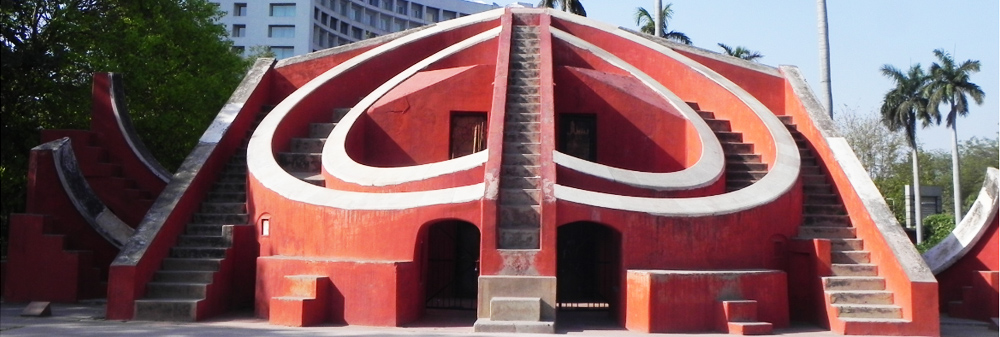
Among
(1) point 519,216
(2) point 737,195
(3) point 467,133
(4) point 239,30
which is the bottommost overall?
(1) point 519,216

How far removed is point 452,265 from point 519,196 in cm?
211

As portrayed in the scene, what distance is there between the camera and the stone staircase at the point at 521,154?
29.3 feet

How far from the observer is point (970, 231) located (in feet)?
37.8

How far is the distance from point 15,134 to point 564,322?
8.26 meters

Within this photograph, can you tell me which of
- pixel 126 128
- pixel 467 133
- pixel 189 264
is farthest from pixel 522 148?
pixel 126 128

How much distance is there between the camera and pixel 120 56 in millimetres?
16812

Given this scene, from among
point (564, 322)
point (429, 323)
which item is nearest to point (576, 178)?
point (564, 322)

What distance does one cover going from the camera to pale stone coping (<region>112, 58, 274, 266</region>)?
31.4 ft

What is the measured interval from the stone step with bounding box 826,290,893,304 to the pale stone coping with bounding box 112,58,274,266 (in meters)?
7.09

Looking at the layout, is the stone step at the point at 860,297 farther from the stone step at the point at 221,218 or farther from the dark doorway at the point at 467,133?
the stone step at the point at 221,218

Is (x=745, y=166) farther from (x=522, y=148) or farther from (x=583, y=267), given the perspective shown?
(x=522, y=148)

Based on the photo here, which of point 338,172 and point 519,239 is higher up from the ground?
point 338,172

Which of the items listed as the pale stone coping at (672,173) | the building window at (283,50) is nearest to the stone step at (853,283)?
the pale stone coping at (672,173)

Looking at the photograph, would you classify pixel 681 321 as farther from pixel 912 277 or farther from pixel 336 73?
pixel 336 73
